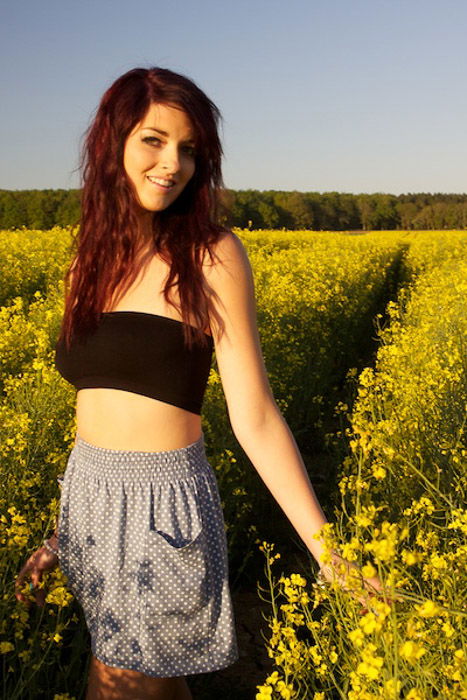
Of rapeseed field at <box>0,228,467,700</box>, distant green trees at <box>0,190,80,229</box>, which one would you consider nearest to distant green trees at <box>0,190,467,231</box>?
distant green trees at <box>0,190,80,229</box>

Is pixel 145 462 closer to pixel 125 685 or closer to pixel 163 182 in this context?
pixel 125 685

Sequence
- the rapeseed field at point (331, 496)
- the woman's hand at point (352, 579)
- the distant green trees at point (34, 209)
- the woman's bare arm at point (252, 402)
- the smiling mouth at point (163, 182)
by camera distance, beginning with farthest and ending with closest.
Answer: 1. the distant green trees at point (34, 209)
2. the smiling mouth at point (163, 182)
3. the woman's bare arm at point (252, 402)
4. the rapeseed field at point (331, 496)
5. the woman's hand at point (352, 579)

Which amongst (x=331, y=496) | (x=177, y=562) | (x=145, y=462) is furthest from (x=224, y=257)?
(x=331, y=496)

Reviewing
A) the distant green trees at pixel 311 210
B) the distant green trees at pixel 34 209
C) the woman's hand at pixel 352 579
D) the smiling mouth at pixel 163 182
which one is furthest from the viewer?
the distant green trees at pixel 311 210

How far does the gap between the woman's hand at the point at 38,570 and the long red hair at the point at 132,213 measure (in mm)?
583

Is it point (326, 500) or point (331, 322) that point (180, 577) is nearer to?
point (326, 500)

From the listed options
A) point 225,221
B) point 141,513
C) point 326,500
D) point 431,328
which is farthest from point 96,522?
point 431,328

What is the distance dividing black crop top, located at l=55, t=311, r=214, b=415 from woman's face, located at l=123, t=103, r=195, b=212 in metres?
0.29

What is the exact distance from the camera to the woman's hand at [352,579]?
4.05ft

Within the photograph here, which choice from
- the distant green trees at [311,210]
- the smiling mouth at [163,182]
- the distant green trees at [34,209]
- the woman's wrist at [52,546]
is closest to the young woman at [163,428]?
the smiling mouth at [163,182]

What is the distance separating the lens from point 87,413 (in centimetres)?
172

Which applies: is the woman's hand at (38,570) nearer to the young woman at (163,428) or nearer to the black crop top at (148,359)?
the young woman at (163,428)

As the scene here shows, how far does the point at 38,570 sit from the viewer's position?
189cm

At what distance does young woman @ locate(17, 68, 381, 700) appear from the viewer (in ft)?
5.21
